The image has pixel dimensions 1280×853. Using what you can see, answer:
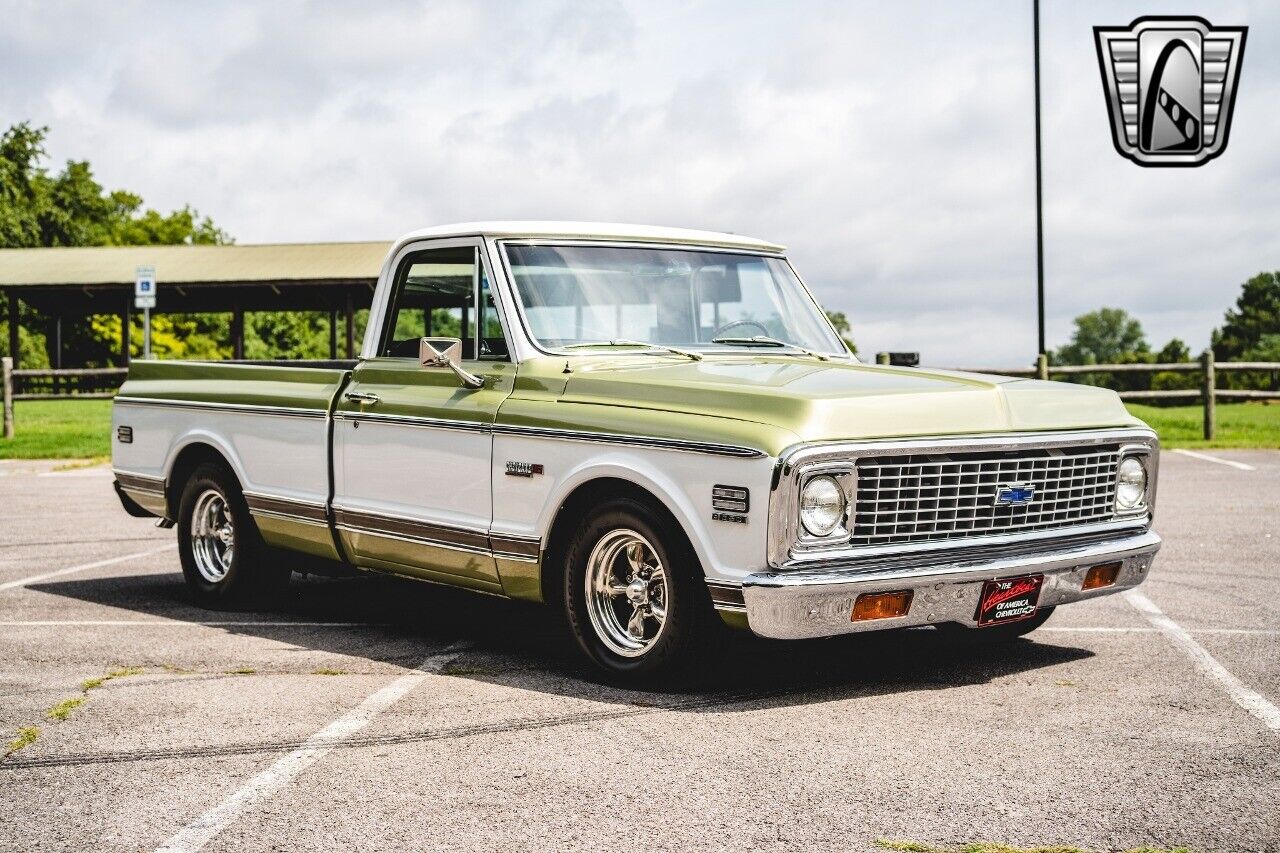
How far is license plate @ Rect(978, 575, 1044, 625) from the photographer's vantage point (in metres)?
6.25

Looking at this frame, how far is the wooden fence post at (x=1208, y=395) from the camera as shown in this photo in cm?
2338

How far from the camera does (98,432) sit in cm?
2541

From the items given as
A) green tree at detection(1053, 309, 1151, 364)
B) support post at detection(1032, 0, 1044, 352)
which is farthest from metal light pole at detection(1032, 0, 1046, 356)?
green tree at detection(1053, 309, 1151, 364)

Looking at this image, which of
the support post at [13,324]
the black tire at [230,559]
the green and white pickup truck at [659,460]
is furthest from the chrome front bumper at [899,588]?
the support post at [13,324]

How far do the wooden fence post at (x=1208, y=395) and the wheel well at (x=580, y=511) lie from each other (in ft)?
60.9

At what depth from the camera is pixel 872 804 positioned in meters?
4.77

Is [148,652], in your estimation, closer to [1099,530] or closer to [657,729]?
[657,729]

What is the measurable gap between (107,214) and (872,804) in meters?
87.3

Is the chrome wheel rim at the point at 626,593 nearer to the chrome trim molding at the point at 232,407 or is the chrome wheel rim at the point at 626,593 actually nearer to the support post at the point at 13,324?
the chrome trim molding at the point at 232,407

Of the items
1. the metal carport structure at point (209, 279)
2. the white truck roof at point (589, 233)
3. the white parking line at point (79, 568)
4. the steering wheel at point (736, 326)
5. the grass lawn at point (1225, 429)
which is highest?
the metal carport structure at point (209, 279)

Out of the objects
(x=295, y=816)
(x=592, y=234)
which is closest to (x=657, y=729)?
(x=295, y=816)

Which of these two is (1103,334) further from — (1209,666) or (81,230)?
(1209,666)

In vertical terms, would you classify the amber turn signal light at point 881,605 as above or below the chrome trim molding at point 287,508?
below

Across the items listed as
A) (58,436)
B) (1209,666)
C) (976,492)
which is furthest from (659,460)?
(58,436)
